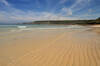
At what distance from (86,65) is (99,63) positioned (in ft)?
1.61

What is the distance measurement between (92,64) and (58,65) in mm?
1104

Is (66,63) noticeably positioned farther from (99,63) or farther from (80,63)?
(99,63)

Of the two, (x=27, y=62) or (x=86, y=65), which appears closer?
(x=86, y=65)

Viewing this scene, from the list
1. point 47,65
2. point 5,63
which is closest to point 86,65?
point 47,65

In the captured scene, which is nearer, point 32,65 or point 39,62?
point 32,65

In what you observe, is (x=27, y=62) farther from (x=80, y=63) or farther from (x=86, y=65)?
(x=86, y=65)

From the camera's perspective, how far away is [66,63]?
6.64 feet

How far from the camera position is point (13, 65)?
1.94 metres

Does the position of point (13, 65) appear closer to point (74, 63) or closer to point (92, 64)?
point (74, 63)

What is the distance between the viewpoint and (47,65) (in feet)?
6.37

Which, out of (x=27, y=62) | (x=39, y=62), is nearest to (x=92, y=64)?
(x=39, y=62)

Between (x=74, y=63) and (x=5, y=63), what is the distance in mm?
2315

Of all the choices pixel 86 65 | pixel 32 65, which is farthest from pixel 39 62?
pixel 86 65

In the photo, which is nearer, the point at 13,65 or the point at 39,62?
the point at 13,65
